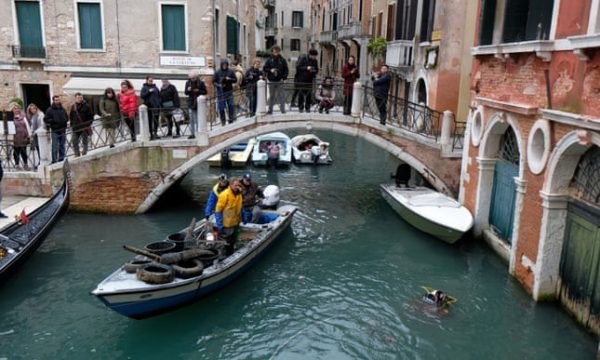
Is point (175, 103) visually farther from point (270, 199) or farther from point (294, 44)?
point (294, 44)

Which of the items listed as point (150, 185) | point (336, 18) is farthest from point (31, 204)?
point (336, 18)

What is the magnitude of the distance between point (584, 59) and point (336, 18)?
25.3 metres

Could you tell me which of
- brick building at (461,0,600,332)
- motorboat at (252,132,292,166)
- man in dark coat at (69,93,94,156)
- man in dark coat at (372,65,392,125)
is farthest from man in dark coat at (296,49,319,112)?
motorboat at (252,132,292,166)

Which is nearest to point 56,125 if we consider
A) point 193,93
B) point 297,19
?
point 193,93

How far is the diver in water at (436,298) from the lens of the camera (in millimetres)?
7358

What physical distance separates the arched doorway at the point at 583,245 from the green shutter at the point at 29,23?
13066 millimetres

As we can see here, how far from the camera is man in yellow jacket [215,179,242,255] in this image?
791 centimetres

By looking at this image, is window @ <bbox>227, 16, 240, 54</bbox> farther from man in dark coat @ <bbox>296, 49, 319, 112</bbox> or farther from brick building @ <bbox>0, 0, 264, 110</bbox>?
man in dark coat @ <bbox>296, 49, 319, 112</bbox>

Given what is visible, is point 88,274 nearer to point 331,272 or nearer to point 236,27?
point 331,272

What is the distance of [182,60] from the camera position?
14.0 metres

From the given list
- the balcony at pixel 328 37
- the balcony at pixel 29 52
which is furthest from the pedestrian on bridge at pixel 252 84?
the balcony at pixel 328 37

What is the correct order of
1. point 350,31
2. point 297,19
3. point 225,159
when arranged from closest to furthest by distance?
point 225,159 < point 350,31 < point 297,19

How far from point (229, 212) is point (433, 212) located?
4.16 meters

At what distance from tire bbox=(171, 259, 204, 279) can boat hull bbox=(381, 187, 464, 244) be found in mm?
4709
